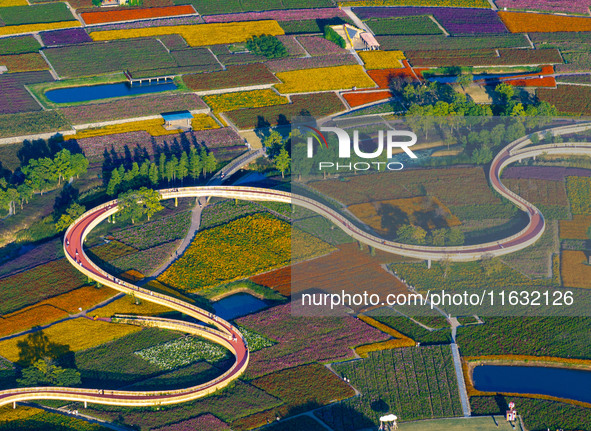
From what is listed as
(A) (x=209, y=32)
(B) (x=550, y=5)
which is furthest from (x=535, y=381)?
(B) (x=550, y=5)

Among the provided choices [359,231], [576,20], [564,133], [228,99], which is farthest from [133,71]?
[576,20]

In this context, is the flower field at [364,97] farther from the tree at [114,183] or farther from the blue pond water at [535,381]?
the blue pond water at [535,381]

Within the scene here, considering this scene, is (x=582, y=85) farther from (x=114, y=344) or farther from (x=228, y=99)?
(x=114, y=344)

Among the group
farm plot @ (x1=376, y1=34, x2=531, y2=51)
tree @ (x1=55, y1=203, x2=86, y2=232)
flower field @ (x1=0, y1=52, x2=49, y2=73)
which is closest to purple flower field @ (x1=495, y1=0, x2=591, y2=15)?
farm plot @ (x1=376, y1=34, x2=531, y2=51)

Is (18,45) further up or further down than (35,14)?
further down

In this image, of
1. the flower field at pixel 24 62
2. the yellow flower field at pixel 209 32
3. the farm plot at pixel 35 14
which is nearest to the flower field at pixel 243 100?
the yellow flower field at pixel 209 32

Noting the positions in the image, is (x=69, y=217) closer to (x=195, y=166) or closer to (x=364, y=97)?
(x=195, y=166)

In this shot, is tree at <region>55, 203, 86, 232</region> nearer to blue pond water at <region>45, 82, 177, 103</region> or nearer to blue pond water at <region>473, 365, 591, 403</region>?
blue pond water at <region>45, 82, 177, 103</region>
